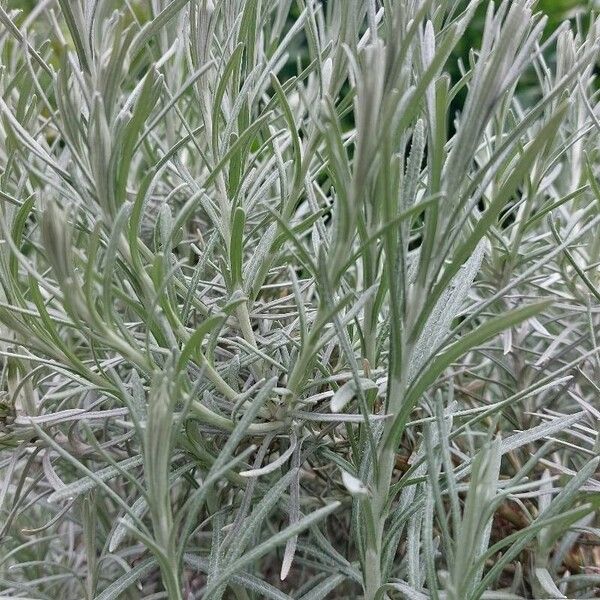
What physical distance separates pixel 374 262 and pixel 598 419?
0.22 metres

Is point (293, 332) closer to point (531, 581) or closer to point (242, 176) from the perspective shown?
point (242, 176)

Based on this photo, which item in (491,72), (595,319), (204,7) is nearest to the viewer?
(491,72)

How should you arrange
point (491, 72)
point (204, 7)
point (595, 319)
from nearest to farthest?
1. point (491, 72)
2. point (204, 7)
3. point (595, 319)

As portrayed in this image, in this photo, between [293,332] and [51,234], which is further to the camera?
[293,332]

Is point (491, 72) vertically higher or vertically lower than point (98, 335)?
higher

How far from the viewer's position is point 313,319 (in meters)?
0.42

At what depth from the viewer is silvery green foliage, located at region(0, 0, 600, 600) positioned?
0.31 m

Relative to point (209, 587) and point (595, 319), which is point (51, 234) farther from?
point (595, 319)

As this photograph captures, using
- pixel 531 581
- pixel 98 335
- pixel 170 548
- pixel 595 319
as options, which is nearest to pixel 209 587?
pixel 170 548

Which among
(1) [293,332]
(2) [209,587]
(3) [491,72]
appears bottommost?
(2) [209,587]

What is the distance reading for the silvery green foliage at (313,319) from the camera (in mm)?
312

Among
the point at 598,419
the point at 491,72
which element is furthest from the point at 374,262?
the point at 598,419

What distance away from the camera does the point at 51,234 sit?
299mm

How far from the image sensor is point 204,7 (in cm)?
42
